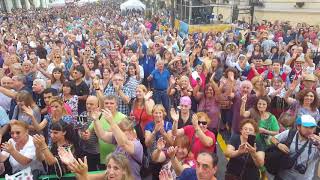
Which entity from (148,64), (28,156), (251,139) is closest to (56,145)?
(28,156)

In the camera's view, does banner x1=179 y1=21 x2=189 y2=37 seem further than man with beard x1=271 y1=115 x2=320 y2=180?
Yes

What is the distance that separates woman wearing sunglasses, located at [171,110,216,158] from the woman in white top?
1661mm

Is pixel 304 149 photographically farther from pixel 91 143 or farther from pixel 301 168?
pixel 91 143

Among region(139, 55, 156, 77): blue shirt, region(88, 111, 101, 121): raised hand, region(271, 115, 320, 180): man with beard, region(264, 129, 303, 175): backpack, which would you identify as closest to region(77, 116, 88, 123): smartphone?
region(88, 111, 101, 121): raised hand

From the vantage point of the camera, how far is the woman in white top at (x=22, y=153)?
3.90m

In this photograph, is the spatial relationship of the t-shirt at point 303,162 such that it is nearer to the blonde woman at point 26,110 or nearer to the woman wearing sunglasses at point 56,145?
the woman wearing sunglasses at point 56,145

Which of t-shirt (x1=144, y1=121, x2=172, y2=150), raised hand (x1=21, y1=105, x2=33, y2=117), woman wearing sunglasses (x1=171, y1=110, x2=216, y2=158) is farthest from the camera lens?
raised hand (x1=21, y1=105, x2=33, y2=117)

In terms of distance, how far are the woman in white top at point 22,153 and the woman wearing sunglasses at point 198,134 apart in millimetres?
1661

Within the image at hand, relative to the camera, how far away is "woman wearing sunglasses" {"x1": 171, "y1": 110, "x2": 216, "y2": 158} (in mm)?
4258

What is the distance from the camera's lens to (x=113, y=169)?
323cm

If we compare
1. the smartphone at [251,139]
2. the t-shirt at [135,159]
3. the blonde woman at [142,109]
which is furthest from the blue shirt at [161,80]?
the smartphone at [251,139]

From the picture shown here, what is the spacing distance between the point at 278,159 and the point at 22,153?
2777 millimetres

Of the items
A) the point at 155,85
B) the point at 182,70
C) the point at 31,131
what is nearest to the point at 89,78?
the point at 155,85

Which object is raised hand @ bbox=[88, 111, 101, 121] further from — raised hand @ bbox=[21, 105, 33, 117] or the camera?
the camera
